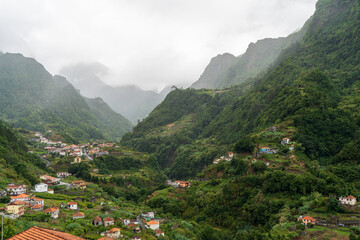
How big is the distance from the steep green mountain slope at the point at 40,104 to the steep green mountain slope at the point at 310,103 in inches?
1508

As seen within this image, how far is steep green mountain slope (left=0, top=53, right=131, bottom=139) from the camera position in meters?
127

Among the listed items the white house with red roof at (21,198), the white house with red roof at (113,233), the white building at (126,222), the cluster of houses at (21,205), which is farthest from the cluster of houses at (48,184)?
the white house with red roof at (113,233)

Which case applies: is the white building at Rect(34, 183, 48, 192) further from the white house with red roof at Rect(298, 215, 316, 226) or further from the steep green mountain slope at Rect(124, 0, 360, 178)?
the steep green mountain slope at Rect(124, 0, 360, 178)

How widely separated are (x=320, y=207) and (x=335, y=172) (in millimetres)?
9667

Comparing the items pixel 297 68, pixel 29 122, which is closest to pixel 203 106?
pixel 297 68

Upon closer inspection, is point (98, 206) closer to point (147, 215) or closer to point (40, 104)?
point (147, 215)

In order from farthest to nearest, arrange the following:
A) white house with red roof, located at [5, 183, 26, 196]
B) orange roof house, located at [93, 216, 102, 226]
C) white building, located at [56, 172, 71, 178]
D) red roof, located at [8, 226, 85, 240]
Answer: white building, located at [56, 172, 71, 178] → white house with red roof, located at [5, 183, 26, 196] → orange roof house, located at [93, 216, 102, 226] → red roof, located at [8, 226, 85, 240]

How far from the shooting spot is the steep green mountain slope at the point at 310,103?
1988 inches

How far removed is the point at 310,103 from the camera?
56.1m

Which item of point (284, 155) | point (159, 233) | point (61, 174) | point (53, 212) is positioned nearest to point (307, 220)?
point (159, 233)

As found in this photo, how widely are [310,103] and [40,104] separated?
464 ft

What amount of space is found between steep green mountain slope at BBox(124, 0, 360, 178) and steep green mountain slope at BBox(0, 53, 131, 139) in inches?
1508

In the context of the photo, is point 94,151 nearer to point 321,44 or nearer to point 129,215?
point 129,215

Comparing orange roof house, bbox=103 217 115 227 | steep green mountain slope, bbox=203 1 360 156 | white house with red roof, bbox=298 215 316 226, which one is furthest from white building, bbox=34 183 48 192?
steep green mountain slope, bbox=203 1 360 156
